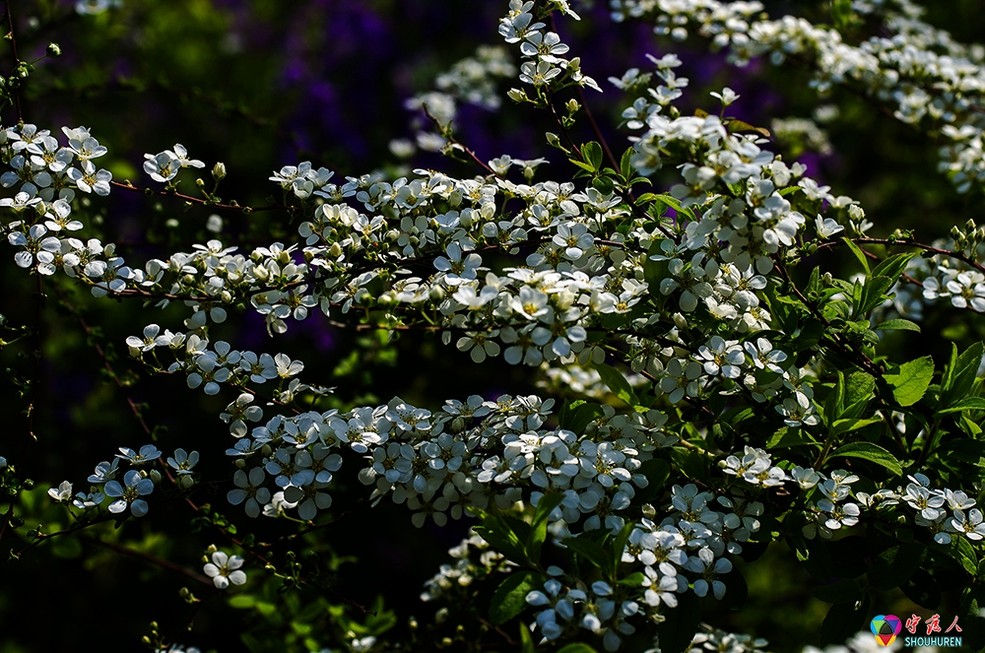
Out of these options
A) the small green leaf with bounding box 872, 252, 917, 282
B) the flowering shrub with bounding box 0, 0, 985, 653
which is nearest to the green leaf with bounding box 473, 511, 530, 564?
the flowering shrub with bounding box 0, 0, 985, 653

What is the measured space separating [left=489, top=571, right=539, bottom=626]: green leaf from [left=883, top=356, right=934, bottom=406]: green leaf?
64 cm

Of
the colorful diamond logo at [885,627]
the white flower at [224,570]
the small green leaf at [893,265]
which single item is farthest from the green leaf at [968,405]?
the white flower at [224,570]

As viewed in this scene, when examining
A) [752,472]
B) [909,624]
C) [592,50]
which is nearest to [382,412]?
[752,472]

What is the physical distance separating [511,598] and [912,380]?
0.71 m

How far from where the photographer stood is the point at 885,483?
1412 millimetres

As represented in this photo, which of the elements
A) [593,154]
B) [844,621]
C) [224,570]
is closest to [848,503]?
[844,621]

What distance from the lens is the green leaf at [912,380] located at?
137 centimetres

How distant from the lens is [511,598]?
1.23 meters

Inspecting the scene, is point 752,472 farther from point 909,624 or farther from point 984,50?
point 984,50

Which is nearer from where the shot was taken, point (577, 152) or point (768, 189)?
point (768, 189)

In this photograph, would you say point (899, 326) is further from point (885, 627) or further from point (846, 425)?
point (885, 627)

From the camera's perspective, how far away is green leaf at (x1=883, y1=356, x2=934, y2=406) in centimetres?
137

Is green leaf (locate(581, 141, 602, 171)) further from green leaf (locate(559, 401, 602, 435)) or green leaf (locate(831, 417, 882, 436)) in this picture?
green leaf (locate(831, 417, 882, 436))

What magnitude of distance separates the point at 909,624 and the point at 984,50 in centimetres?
208
